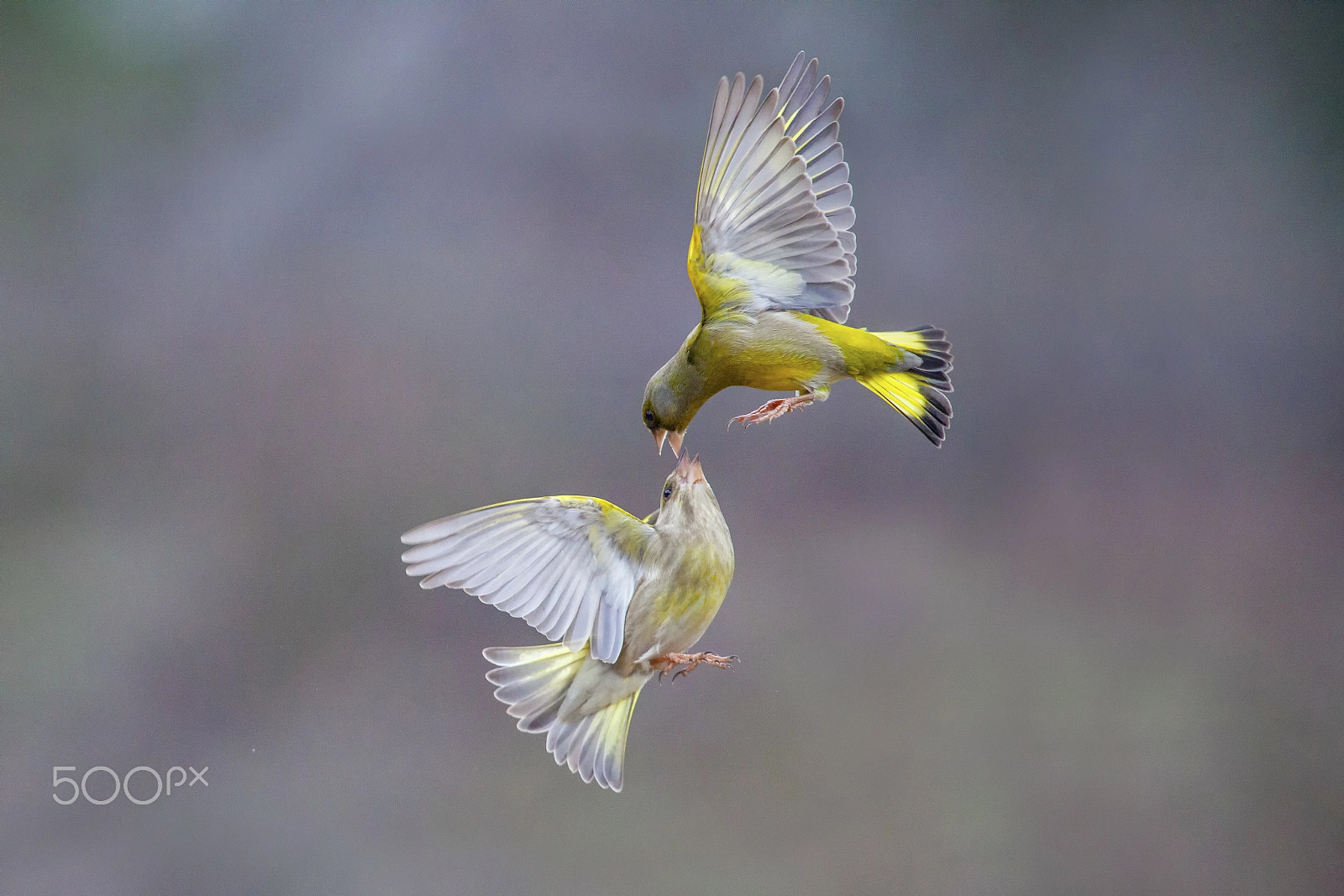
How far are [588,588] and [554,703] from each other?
22cm

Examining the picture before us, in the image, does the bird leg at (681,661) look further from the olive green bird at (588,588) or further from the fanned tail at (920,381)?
the fanned tail at (920,381)

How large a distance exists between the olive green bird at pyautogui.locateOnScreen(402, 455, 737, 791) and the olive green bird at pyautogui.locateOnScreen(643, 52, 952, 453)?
0.13 m

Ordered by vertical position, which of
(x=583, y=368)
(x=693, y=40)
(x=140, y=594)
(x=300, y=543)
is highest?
(x=693, y=40)

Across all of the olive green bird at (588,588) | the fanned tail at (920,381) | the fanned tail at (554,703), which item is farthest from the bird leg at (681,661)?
the fanned tail at (920,381)

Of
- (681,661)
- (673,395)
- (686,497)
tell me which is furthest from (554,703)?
(673,395)

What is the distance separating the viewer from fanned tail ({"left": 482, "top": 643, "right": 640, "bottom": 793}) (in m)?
1.40

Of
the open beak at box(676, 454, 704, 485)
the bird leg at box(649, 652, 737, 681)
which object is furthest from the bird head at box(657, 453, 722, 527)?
the bird leg at box(649, 652, 737, 681)

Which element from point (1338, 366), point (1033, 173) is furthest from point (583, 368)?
point (1338, 366)

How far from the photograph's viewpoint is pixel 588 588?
129 centimetres

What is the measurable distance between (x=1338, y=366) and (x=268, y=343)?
254 centimetres

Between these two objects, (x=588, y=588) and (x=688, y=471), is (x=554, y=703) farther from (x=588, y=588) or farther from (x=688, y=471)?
(x=688, y=471)

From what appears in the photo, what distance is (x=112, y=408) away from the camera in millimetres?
2051

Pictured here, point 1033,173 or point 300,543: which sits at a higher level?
point 1033,173

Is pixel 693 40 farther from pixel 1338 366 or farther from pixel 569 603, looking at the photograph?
pixel 1338 366
